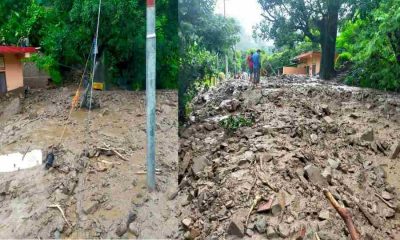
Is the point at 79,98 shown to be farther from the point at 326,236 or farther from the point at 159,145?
the point at 326,236

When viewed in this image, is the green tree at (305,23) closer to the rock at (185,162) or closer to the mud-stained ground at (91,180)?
the mud-stained ground at (91,180)

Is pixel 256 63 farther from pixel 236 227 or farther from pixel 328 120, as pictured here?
pixel 236 227

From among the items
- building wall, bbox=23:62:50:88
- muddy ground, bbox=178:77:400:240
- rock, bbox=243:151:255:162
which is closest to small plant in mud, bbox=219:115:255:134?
muddy ground, bbox=178:77:400:240

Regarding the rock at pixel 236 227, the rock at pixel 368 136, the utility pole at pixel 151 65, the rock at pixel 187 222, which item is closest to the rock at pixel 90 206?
the utility pole at pixel 151 65

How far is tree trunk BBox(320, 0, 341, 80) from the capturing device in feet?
49.0

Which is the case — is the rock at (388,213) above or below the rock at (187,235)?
above

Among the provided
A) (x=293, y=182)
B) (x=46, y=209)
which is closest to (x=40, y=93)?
(x=46, y=209)

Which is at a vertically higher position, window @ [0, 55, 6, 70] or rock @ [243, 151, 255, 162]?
window @ [0, 55, 6, 70]

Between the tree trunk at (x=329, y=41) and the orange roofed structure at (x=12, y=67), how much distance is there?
10.3m

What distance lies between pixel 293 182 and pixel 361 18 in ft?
28.9

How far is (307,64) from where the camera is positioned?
22109mm

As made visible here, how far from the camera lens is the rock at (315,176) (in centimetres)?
526

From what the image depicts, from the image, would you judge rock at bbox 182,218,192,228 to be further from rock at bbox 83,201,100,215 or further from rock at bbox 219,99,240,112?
rock at bbox 219,99,240,112

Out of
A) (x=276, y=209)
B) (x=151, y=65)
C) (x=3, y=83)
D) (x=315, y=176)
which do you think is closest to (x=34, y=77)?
(x=3, y=83)
